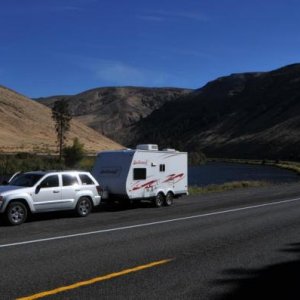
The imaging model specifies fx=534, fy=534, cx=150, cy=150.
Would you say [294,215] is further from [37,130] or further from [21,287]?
[37,130]

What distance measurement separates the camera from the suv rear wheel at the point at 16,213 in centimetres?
1486

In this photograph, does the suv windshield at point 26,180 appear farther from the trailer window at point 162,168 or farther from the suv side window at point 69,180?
the trailer window at point 162,168

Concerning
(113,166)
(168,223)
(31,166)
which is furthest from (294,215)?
(31,166)

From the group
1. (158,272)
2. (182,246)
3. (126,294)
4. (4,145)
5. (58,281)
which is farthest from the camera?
(4,145)

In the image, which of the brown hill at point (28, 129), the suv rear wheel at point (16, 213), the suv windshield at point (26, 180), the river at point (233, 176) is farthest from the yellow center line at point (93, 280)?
the brown hill at point (28, 129)

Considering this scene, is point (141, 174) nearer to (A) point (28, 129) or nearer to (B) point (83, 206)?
(B) point (83, 206)

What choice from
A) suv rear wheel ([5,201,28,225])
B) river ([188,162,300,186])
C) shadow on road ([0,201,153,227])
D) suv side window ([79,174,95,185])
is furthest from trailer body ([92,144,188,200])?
river ([188,162,300,186])

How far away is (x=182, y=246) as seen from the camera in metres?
11.1

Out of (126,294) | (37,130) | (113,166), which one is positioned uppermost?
(37,130)

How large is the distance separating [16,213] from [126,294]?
8.55 meters

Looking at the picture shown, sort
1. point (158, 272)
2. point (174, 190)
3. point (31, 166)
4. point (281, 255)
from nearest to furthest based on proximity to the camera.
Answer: point (158, 272) < point (281, 255) < point (174, 190) < point (31, 166)

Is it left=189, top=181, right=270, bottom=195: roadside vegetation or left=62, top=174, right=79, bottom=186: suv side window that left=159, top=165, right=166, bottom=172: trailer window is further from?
left=189, top=181, right=270, bottom=195: roadside vegetation

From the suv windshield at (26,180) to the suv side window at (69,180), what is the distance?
2.64 ft

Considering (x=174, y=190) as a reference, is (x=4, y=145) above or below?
above
